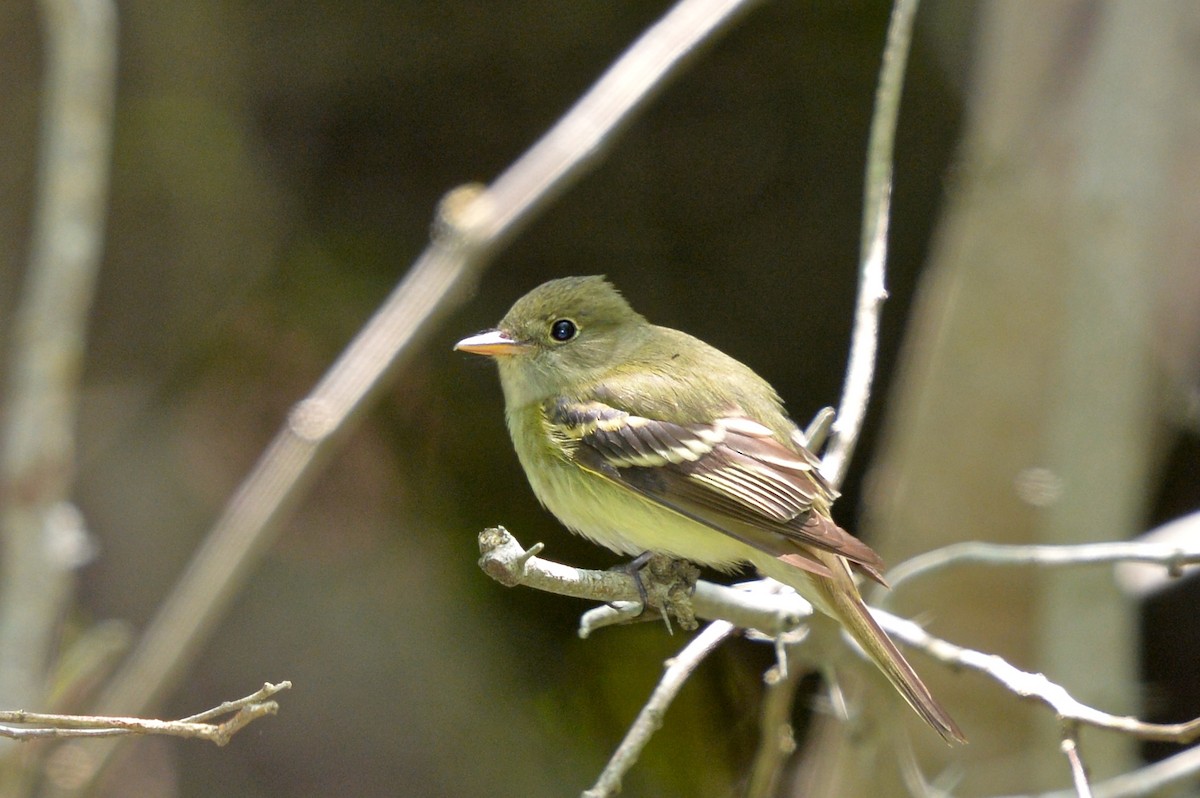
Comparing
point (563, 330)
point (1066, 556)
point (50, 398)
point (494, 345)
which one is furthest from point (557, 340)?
point (50, 398)

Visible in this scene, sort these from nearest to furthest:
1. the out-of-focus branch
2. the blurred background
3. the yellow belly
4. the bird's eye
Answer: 1. the yellow belly
2. the bird's eye
3. the out-of-focus branch
4. the blurred background

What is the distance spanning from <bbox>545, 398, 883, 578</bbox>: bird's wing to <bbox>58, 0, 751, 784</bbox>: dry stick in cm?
66

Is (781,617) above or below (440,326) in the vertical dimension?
below

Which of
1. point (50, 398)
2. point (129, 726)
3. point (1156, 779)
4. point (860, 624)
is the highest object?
point (50, 398)

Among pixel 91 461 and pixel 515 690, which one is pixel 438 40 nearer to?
pixel 91 461

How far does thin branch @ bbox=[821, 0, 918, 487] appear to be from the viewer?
2.59 meters

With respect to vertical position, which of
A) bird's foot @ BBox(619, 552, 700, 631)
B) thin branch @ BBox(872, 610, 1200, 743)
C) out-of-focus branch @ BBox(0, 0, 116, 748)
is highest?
out-of-focus branch @ BBox(0, 0, 116, 748)

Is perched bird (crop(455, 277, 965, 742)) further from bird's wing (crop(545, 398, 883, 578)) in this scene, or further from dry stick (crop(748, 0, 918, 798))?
dry stick (crop(748, 0, 918, 798))

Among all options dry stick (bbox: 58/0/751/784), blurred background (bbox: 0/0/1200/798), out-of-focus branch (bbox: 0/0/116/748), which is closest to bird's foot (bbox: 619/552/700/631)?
dry stick (bbox: 58/0/751/784)

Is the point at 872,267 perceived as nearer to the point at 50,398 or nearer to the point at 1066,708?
the point at 1066,708

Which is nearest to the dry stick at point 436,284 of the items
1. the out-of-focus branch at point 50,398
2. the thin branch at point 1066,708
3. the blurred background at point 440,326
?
the out-of-focus branch at point 50,398

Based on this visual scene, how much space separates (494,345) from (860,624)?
1146 mm

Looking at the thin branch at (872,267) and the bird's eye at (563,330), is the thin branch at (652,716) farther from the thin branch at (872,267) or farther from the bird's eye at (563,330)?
the bird's eye at (563,330)

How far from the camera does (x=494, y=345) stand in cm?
306
